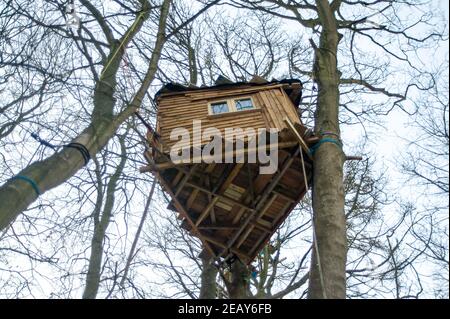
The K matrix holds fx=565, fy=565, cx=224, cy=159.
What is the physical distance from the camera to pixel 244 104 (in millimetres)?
7930

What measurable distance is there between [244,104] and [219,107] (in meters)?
0.35

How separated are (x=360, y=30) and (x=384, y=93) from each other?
1.18m

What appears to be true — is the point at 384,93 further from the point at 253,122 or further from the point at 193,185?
the point at 193,185

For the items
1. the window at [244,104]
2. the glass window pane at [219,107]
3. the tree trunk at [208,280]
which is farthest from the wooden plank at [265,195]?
the glass window pane at [219,107]

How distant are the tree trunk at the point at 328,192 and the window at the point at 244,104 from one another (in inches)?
37.3

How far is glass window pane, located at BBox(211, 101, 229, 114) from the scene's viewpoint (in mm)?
7842

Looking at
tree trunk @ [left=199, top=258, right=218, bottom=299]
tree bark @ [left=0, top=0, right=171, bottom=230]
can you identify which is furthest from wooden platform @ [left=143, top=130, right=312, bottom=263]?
tree bark @ [left=0, top=0, right=171, bottom=230]

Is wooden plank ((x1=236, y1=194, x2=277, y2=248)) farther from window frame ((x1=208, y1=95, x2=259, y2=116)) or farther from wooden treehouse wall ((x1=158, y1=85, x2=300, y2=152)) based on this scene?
window frame ((x1=208, y1=95, x2=259, y2=116))

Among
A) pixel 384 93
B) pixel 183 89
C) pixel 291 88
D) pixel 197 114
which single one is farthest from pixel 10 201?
pixel 384 93

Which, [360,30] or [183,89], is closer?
[183,89]

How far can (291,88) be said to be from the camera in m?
8.41

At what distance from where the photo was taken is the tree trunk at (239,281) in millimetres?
7875

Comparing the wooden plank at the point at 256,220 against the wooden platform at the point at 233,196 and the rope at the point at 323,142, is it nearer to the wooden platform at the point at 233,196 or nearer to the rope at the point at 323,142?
the wooden platform at the point at 233,196
